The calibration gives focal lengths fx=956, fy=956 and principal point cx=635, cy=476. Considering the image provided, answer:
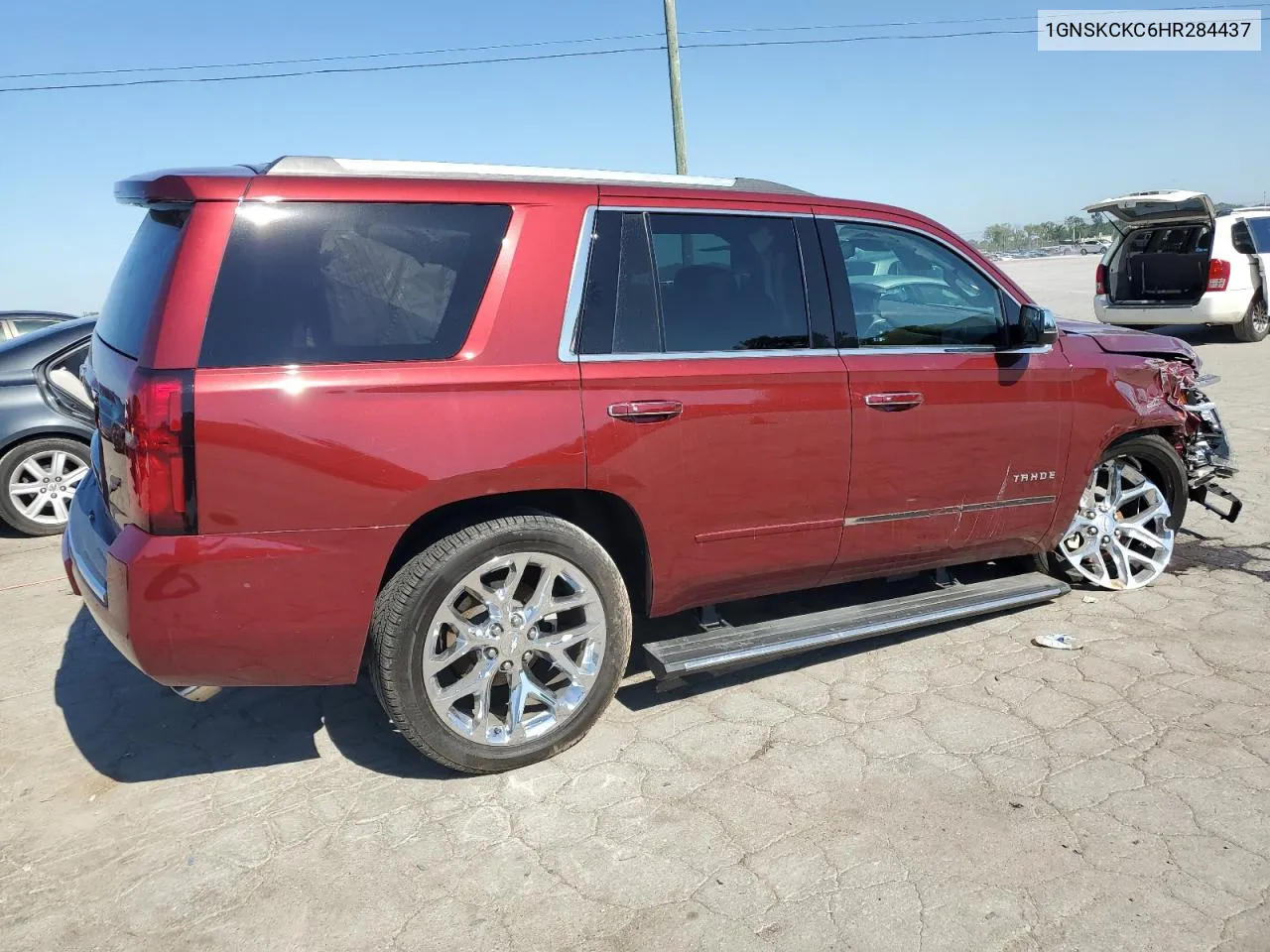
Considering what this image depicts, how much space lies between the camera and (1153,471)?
4785 millimetres

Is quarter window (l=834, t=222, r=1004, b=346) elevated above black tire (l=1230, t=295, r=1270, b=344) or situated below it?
above

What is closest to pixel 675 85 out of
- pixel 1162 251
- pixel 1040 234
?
pixel 1162 251

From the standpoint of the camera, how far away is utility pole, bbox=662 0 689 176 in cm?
1722

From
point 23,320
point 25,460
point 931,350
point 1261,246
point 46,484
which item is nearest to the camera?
point 931,350

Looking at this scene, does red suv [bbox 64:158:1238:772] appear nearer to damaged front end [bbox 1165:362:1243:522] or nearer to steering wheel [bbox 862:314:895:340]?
steering wheel [bbox 862:314:895:340]

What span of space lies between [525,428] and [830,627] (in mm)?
1490

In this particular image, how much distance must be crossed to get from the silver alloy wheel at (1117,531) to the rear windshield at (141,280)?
395cm

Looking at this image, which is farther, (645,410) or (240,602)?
(645,410)

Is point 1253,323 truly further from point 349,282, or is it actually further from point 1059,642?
point 349,282

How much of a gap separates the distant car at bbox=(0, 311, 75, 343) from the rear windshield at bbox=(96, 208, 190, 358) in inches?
259

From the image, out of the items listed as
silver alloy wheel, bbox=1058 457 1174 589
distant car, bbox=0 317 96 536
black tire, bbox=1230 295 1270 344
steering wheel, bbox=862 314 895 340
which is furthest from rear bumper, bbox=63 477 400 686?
black tire, bbox=1230 295 1270 344

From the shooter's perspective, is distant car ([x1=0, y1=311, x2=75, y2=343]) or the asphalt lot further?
distant car ([x1=0, y1=311, x2=75, y2=343])

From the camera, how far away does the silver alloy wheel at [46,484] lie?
6.34 m

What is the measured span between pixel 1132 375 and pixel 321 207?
3.60 metres
